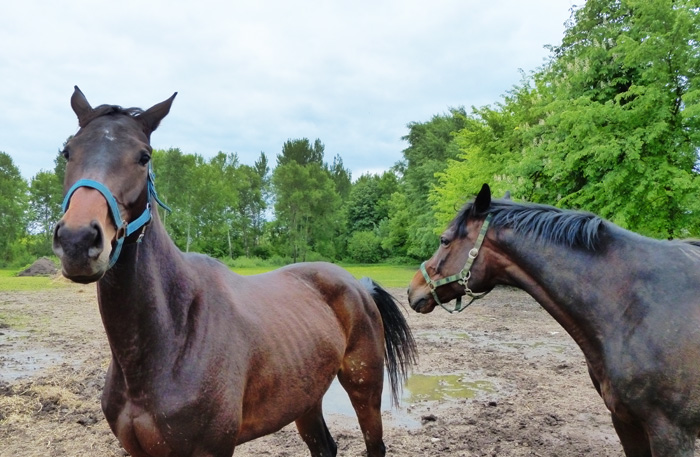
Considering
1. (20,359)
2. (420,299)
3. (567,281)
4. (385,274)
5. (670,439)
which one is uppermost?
(567,281)

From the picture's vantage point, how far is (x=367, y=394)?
11.6 ft

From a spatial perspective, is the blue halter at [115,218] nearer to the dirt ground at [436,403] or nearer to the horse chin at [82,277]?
the horse chin at [82,277]

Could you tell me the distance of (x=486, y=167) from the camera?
65.1ft

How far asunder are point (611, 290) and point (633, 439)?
879 millimetres

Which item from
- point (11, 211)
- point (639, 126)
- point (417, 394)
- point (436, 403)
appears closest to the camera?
point (436, 403)

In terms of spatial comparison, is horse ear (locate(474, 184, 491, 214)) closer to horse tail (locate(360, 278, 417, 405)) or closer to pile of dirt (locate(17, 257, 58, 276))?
horse tail (locate(360, 278, 417, 405))

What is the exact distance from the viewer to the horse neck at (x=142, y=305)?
6.64 ft

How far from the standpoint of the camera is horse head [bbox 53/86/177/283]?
1.59 m

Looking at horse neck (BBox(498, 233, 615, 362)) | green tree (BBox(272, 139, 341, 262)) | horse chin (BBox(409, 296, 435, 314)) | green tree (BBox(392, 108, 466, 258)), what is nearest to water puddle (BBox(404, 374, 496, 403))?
horse chin (BBox(409, 296, 435, 314))

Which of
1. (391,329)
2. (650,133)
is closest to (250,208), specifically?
(650,133)

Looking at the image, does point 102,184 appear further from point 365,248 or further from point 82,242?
point 365,248

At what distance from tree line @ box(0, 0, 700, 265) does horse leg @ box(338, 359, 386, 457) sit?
4.77 ft

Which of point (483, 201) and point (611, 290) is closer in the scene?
point (611, 290)

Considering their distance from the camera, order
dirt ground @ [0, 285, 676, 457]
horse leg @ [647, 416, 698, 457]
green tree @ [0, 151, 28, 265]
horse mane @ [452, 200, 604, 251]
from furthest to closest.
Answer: green tree @ [0, 151, 28, 265]
dirt ground @ [0, 285, 676, 457]
horse mane @ [452, 200, 604, 251]
horse leg @ [647, 416, 698, 457]
